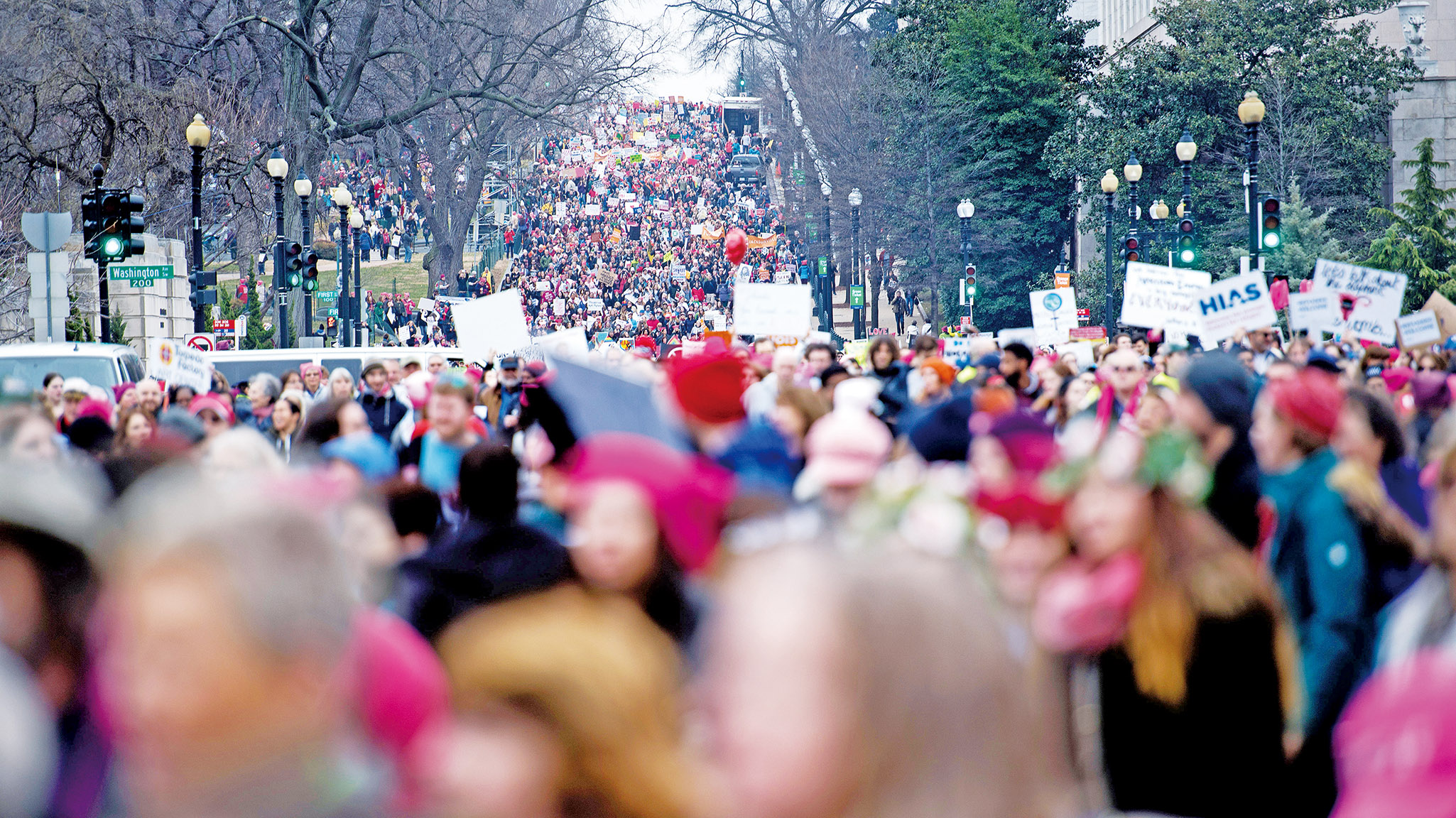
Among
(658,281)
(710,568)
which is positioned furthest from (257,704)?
(658,281)

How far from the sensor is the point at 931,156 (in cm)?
5656

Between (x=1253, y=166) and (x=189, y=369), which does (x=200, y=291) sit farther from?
(x=1253, y=166)

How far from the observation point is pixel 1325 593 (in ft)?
15.8

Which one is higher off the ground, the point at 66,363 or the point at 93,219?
the point at 93,219

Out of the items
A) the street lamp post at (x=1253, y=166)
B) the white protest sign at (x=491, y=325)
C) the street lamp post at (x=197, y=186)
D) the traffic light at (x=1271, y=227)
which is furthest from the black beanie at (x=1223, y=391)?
the street lamp post at (x=197, y=186)

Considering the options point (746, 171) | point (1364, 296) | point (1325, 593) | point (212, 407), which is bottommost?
point (1325, 593)

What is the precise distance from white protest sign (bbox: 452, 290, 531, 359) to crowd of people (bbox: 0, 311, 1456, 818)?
25.5ft

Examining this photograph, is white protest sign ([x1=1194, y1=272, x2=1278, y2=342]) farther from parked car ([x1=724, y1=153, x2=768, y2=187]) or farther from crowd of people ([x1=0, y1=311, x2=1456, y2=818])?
parked car ([x1=724, y1=153, x2=768, y2=187])

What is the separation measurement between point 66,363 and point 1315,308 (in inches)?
502

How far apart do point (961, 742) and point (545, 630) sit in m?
0.68

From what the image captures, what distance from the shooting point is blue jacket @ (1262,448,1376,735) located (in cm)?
462

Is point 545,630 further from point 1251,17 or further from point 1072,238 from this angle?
point 1072,238

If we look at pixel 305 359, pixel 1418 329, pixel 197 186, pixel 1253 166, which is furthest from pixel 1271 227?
pixel 197 186

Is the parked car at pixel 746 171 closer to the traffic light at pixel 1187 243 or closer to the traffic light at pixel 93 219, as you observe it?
the traffic light at pixel 1187 243
